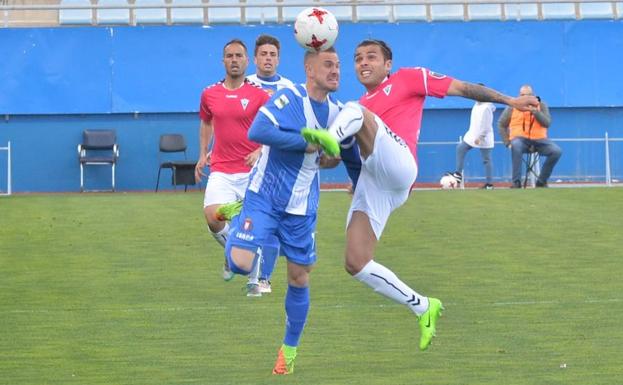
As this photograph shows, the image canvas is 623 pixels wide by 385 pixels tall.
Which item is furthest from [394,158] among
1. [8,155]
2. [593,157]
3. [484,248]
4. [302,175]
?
[593,157]

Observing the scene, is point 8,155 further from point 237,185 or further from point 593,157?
point 237,185

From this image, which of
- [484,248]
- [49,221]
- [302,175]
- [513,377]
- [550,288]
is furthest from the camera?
[49,221]

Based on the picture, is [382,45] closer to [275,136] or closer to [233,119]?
[275,136]

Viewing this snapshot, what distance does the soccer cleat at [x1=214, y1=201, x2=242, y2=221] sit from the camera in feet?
40.0

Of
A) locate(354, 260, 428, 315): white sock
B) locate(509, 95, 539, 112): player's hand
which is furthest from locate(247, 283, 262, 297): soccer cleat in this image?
locate(509, 95, 539, 112): player's hand

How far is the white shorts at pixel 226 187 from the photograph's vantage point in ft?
45.8

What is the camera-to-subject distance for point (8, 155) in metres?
30.6

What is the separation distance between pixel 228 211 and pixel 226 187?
149 cm

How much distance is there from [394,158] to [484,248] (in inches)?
296

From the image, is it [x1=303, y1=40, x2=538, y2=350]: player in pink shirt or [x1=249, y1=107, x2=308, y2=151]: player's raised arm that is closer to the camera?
[x1=249, y1=107, x2=308, y2=151]: player's raised arm

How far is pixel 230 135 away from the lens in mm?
14180

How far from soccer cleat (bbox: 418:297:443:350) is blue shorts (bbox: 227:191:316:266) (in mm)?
905

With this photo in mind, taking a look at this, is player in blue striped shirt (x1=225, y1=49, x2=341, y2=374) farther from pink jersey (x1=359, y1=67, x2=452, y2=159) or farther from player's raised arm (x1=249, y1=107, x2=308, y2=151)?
pink jersey (x1=359, y1=67, x2=452, y2=159)

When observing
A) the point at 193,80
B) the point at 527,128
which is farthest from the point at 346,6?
the point at 527,128
